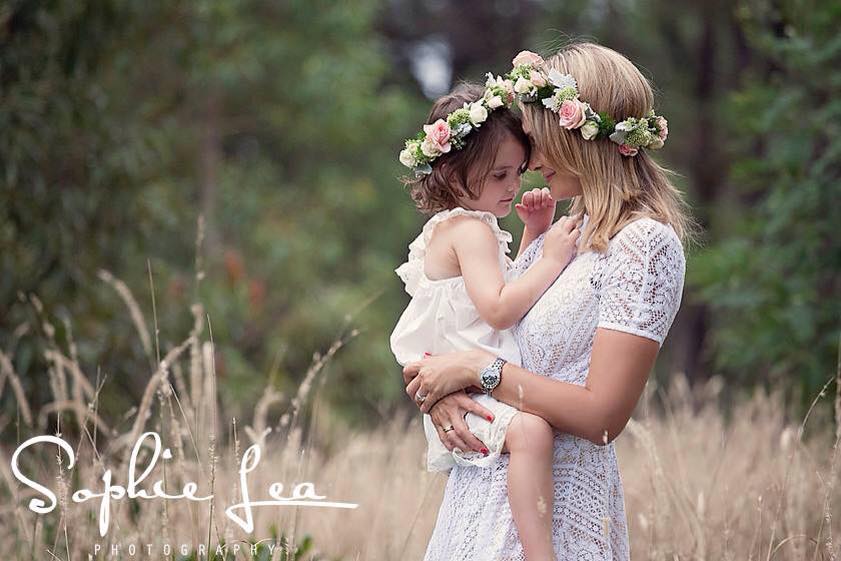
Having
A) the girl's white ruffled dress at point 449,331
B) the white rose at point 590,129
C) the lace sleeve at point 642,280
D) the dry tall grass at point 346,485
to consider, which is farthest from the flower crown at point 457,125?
the dry tall grass at point 346,485

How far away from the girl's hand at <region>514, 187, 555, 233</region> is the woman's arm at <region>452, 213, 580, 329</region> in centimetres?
24

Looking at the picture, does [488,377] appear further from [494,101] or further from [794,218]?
[794,218]

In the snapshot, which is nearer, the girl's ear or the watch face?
the watch face

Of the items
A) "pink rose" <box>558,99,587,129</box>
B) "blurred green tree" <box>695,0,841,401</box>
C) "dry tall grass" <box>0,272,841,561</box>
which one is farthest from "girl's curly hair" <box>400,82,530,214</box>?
"blurred green tree" <box>695,0,841,401</box>

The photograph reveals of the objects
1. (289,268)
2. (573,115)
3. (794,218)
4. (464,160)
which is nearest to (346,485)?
(464,160)

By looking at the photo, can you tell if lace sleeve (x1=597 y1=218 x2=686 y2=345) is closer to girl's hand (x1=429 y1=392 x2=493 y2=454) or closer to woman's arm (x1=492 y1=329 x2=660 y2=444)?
woman's arm (x1=492 y1=329 x2=660 y2=444)

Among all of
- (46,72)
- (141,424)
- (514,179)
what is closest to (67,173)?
(46,72)

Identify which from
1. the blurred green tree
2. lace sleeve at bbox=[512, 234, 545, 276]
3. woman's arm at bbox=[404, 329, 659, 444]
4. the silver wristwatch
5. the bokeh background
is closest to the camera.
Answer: woman's arm at bbox=[404, 329, 659, 444]

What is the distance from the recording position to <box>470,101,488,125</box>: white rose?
2535 millimetres

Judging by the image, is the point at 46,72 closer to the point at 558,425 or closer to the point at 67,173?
the point at 67,173

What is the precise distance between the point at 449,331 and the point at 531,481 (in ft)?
1.52

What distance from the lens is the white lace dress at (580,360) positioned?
2.23 m

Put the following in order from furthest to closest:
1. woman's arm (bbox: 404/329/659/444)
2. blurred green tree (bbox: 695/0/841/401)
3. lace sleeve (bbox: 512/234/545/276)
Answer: blurred green tree (bbox: 695/0/841/401) → lace sleeve (bbox: 512/234/545/276) → woman's arm (bbox: 404/329/659/444)

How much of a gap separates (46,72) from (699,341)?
9.71 metres
